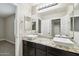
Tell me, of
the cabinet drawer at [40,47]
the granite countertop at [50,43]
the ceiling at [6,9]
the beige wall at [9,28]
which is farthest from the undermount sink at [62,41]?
the ceiling at [6,9]

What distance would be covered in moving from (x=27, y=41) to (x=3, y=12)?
0.65m

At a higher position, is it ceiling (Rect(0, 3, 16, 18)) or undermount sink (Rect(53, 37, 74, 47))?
ceiling (Rect(0, 3, 16, 18))

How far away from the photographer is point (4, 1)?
1680 millimetres

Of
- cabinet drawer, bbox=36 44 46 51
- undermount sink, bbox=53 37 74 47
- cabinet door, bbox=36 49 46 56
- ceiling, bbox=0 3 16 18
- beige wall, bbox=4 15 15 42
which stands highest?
ceiling, bbox=0 3 16 18

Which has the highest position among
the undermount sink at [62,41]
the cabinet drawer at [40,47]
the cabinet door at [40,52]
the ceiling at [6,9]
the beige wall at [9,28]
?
the ceiling at [6,9]

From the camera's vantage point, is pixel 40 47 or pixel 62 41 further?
pixel 40 47

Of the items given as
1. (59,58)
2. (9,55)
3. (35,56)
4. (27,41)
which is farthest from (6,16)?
(59,58)

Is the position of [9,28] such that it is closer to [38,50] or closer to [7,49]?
[7,49]

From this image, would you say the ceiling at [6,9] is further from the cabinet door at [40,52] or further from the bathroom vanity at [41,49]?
the cabinet door at [40,52]

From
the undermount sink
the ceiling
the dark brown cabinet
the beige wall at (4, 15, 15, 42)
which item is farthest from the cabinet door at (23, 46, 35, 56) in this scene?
the ceiling

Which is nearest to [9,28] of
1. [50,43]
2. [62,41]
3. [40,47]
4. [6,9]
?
[6,9]

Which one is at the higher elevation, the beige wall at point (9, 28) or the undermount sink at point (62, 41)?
the beige wall at point (9, 28)

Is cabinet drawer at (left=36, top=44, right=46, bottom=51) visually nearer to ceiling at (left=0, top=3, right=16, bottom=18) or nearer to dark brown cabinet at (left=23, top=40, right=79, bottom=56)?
dark brown cabinet at (left=23, top=40, right=79, bottom=56)

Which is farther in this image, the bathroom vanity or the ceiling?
the ceiling
